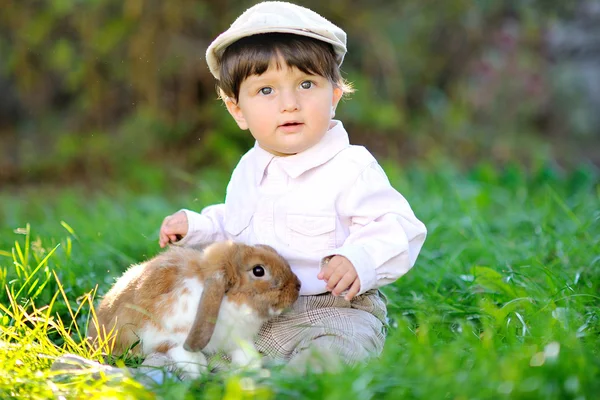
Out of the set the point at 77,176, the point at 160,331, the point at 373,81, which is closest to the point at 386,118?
the point at 373,81

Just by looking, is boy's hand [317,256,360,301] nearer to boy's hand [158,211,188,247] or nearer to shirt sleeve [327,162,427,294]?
shirt sleeve [327,162,427,294]

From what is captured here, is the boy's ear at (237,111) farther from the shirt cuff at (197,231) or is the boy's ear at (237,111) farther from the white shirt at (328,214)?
the shirt cuff at (197,231)

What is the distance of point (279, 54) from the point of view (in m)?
2.83

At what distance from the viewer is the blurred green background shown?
7137mm

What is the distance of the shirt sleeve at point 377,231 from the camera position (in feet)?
8.56

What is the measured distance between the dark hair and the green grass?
96 centimetres

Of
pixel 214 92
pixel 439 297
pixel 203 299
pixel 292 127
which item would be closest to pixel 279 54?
pixel 292 127

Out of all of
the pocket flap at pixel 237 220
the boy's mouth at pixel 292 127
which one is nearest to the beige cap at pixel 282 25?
the boy's mouth at pixel 292 127

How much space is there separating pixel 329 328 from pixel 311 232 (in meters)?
0.36

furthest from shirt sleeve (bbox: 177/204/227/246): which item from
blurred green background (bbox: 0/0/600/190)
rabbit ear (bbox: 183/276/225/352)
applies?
blurred green background (bbox: 0/0/600/190)

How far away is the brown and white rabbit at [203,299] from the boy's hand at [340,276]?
0.46 ft

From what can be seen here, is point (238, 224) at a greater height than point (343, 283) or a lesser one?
greater

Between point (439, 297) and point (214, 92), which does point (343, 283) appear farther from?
point (214, 92)

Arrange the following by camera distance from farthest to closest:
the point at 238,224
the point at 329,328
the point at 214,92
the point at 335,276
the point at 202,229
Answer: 1. the point at 214,92
2. the point at 202,229
3. the point at 238,224
4. the point at 329,328
5. the point at 335,276
